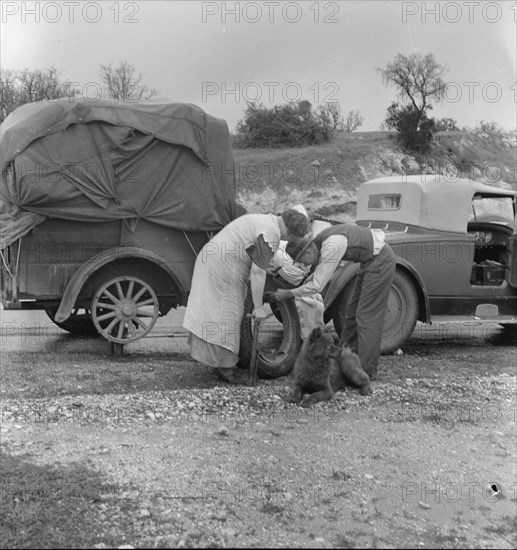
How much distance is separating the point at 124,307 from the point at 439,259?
3.99 metres

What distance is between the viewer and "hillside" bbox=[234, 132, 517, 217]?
27312 millimetres

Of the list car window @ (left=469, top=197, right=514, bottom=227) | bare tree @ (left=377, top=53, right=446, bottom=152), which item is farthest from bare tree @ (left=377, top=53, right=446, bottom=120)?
car window @ (left=469, top=197, right=514, bottom=227)

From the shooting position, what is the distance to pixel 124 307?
7.98 m

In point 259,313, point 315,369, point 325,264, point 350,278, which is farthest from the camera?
point 350,278

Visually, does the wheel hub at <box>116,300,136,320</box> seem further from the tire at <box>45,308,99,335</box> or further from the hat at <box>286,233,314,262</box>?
the hat at <box>286,233,314,262</box>

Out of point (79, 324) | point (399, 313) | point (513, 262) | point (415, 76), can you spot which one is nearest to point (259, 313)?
point (399, 313)

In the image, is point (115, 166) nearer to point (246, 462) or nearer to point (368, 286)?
point (368, 286)

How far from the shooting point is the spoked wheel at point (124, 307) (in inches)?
311

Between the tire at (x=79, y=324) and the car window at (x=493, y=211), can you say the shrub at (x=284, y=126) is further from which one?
the tire at (x=79, y=324)

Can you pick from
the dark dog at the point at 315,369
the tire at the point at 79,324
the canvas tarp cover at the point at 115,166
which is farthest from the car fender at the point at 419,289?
the tire at the point at 79,324

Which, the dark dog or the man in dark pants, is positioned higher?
the man in dark pants

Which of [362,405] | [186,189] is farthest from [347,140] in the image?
[362,405]

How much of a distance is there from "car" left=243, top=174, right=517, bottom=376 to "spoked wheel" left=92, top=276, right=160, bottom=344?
60.3 inches

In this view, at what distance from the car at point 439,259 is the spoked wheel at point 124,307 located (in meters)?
1.53
